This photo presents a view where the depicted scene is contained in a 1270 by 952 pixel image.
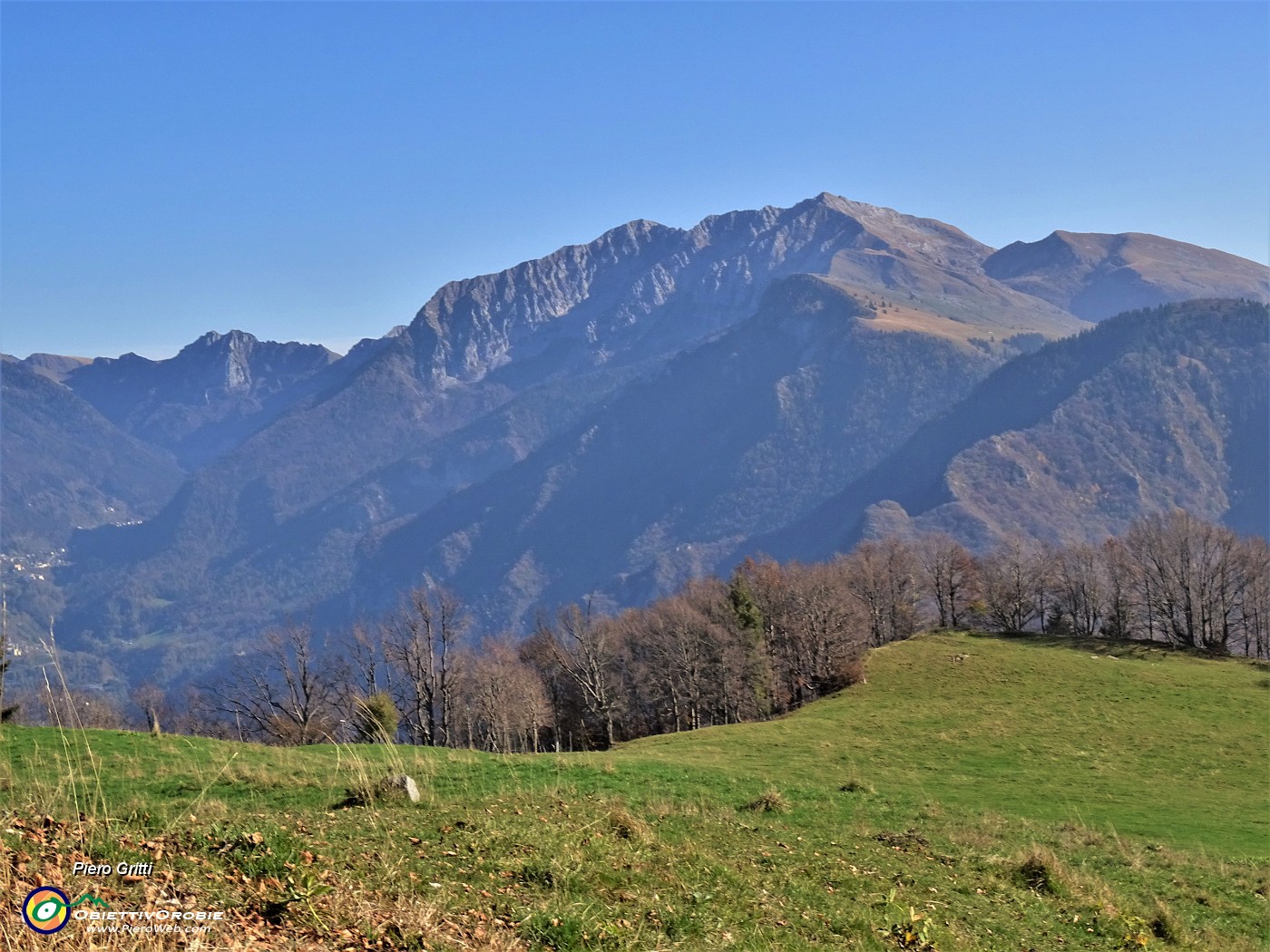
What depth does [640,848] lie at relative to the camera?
48.4 feet

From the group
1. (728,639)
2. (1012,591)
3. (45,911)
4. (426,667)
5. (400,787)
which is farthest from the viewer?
(1012,591)

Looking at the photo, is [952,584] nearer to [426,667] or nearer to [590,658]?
[590,658]

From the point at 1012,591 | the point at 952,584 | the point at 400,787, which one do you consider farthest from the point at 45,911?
the point at 1012,591

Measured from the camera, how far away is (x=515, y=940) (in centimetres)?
1018

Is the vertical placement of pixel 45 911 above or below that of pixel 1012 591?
above

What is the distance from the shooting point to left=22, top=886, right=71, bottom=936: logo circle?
8.26 meters

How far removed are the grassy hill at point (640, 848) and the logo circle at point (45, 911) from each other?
4.2 inches

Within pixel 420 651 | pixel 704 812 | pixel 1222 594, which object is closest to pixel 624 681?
pixel 420 651

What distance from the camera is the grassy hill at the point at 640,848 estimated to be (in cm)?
1056

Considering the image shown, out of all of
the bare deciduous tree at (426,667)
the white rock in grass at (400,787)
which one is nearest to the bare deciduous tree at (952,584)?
the bare deciduous tree at (426,667)

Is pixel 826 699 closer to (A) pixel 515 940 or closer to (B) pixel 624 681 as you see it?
(B) pixel 624 681

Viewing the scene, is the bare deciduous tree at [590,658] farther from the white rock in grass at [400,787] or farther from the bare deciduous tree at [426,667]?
the white rock in grass at [400,787]

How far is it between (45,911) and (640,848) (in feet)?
27.4

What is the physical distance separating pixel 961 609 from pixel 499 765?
84906mm
